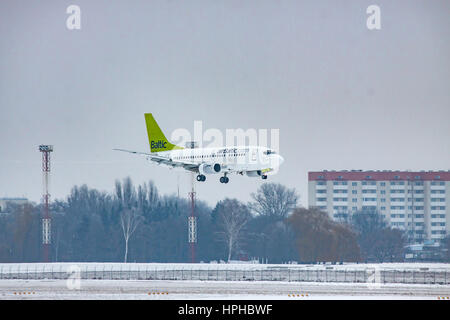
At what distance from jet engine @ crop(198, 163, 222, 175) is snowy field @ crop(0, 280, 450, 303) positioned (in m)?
23.3

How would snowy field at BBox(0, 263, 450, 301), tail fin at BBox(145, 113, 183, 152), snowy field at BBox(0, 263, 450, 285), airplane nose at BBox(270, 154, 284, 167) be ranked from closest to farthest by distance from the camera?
snowy field at BBox(0, 263, 450, 301) → snowy field at BBox(0, 263, 450, 285) → airplane nose at BBox(270, 154, 284, 167) → tail fin at BBox(145, 113, 183, 152)

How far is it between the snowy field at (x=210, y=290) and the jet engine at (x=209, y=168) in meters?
23.3

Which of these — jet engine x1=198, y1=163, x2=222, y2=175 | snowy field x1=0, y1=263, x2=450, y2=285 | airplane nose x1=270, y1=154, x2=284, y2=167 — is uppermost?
airplane nose x1=270, y1=154, x2=284, y2=167

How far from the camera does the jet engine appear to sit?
470 ft

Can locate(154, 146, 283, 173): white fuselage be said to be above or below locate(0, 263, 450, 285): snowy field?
above

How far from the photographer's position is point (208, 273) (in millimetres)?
139125

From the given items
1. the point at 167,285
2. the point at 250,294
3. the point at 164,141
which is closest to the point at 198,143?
the point at 164,141

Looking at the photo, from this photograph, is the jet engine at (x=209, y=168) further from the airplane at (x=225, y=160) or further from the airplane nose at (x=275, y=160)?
the airplane nose at (x=275, y=160)

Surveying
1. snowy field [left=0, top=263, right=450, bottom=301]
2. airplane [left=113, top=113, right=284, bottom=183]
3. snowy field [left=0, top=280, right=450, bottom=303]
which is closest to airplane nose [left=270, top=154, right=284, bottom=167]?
airplane [left=113, top=113, right=284, bottom=183]

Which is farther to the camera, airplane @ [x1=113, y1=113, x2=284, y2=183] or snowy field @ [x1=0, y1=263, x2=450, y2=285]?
airplane @ [x1=113, y1=113, x2=284, y2=183]

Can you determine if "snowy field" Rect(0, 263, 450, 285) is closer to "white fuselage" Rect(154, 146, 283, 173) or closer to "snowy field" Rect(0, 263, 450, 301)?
"snowy field" Rect(0, 263, 450, 301)

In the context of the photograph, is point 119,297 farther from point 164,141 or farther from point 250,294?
point 164,141

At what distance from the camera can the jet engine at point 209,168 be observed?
470ft

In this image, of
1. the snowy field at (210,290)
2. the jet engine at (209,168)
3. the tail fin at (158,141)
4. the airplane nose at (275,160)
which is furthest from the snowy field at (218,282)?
the tail fin at (158,141)
